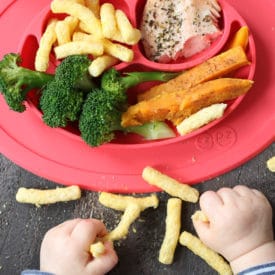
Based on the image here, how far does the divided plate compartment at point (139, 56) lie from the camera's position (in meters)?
1.39

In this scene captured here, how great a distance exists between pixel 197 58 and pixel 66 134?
0.36 meters

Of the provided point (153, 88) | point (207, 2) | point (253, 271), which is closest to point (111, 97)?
point (153, 88)

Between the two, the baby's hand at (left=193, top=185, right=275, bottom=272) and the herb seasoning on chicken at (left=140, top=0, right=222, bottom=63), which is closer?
the baby's hand at (left=193, top=185, right=275, bottom=272)

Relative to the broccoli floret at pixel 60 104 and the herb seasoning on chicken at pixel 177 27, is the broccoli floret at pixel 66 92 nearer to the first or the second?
the broccoli floret at pixel 60 104

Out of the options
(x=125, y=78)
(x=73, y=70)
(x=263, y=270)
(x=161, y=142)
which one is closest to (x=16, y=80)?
(x=73, y=70)

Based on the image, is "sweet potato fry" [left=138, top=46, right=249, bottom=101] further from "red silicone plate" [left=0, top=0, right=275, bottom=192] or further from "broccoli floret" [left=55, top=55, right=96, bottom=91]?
"broccoli floret" [left=55, top=55, right=96, bottom=91]

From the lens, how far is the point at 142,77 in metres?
1.40

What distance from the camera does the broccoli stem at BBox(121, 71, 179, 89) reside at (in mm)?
1380

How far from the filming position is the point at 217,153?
55.3 inches

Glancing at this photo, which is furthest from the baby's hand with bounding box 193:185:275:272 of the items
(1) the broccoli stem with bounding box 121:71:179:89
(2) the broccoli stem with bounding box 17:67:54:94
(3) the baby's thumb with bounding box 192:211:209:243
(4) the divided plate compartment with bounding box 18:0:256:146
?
(2) the broccoli stem with bounding box 17:67:54:94

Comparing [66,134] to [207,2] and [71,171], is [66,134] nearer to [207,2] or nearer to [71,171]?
[71,171]

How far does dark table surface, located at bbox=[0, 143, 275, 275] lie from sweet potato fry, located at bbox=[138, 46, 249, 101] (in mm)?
214

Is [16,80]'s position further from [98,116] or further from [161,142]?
[161,142]

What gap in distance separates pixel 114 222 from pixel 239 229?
30cm
